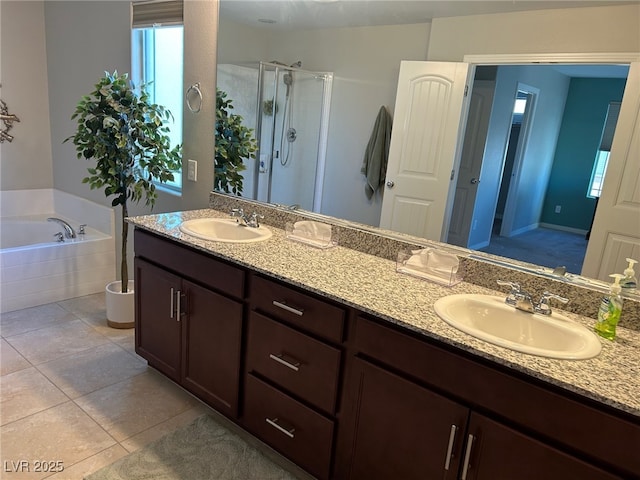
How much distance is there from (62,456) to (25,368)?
0.82 metres

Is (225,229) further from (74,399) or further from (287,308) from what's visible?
(74,399)

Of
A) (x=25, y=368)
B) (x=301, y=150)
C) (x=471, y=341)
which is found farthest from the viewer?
(x=25, y=368)

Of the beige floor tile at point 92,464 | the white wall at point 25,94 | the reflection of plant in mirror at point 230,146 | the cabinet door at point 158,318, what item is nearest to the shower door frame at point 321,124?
the reflection of plant in mirror at point 230,146

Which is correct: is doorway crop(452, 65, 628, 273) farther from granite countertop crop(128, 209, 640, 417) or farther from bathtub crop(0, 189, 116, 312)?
bathtub crop(0, 189, 116, 312)

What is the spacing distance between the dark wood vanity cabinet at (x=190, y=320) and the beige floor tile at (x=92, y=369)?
0.22 m

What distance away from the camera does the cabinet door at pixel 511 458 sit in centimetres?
114

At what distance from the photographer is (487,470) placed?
1279 mm

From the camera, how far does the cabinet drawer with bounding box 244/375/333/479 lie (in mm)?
1670

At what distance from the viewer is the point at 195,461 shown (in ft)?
6.30

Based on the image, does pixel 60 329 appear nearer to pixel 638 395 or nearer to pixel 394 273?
pixel 394 273

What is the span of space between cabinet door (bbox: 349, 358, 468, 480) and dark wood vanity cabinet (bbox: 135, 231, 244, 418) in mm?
624

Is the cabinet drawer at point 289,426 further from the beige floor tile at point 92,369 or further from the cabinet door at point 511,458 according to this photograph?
the beige floor tile at point 92,369

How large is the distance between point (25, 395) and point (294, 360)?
149 cm

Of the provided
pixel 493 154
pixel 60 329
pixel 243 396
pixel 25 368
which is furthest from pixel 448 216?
pixel 60 329
